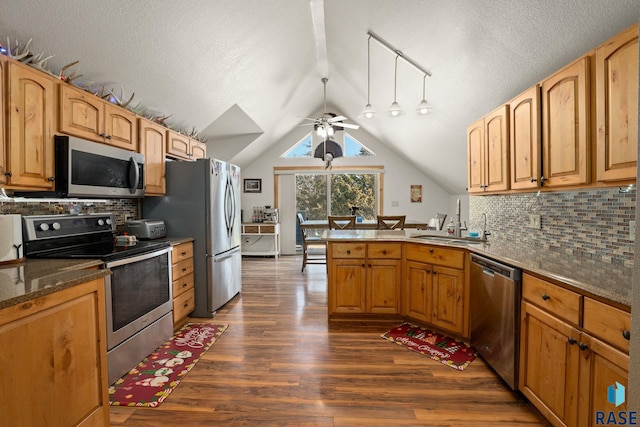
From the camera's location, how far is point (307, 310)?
11.2 ft

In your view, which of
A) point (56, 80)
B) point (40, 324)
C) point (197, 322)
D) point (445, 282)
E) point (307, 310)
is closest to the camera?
point (40, 324)

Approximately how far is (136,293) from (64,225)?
0.69 m

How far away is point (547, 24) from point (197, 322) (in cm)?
363

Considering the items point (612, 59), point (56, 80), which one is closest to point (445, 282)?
point (612, 59)

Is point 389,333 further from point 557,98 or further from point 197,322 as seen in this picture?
point 557,98

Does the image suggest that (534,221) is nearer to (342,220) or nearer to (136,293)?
(342,220)

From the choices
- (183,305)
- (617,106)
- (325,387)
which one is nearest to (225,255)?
(183,305)

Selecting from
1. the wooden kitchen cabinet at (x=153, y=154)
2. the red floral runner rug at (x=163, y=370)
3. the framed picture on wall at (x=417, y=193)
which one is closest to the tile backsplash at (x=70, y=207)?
the wooden kitchen cabinet at (x=153, y=154)

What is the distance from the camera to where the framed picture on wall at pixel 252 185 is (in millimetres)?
7137

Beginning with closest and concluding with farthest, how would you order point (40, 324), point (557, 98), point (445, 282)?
point (40, 324) < point (557, 98) < point (445, 282)

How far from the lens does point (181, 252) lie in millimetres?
2973

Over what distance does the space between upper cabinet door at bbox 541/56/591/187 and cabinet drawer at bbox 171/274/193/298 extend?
3.00m

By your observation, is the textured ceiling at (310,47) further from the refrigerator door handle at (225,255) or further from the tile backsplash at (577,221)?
the refrigerator door handle at (225,255)

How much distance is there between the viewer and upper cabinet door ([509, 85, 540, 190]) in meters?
1.95
